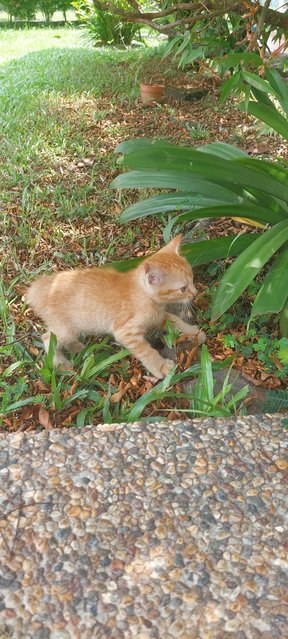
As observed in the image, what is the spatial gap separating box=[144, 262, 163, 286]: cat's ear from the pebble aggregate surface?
0.78m

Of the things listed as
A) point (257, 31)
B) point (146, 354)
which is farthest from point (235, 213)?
point (257, 31)

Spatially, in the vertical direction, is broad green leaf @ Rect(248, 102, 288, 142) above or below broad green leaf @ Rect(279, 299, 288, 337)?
above

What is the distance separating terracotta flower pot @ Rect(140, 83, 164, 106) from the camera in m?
6.91

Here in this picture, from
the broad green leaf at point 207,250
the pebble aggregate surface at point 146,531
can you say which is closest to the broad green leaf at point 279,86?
the broad green leaf at point 207,250

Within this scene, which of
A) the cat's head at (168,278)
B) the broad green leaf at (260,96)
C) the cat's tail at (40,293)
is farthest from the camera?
the broad green leaf at (260,96)

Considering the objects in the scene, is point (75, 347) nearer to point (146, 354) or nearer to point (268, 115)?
point (146, 354)

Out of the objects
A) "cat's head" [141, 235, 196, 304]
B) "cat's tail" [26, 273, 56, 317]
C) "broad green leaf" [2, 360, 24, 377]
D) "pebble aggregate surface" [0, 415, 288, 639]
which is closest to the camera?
"pebble aggregate surface" [0, 415, 288, 639]

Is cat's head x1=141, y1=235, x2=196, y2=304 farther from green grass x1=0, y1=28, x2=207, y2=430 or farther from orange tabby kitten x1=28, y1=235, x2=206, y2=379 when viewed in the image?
green grass x1=0, y1=28, x2=207, y2=430

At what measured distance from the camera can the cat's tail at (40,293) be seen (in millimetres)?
3455

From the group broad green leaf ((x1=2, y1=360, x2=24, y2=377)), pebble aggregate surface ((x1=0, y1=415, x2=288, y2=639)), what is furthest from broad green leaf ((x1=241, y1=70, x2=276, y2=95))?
broad green leaf ((x1=2, y1=360, x2=24, y2=377))

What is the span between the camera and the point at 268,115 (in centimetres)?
368

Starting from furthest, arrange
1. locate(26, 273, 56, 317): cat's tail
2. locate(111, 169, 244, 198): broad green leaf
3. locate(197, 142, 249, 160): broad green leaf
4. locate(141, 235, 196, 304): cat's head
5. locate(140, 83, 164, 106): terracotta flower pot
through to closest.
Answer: locate(140, 83, 164, 106): terracotta flower pot → locate(197, 142, 249, 160): broad green leaf → locate(111, 169, 244, 198): broad green leaf → locate(26, 273, 56, 317): cat's tail → locate(141, 235, 196, 304): cat's head

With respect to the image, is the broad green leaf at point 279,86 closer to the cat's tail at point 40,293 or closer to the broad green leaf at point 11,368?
the cat's tail at point 40,293

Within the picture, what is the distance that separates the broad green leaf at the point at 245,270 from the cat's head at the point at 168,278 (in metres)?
0.18
